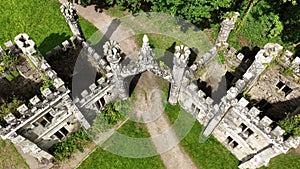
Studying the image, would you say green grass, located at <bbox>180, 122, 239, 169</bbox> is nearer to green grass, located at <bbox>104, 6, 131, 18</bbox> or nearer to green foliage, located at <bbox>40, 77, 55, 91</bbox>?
green foliage, located at <bbox>40, 77, 55, 91</bbox>

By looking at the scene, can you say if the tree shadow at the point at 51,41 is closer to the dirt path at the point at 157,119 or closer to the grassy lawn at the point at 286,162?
the dirt path at the point at 157,119

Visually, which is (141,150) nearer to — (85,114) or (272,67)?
(85,114)

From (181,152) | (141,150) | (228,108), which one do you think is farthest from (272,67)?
(141,150)

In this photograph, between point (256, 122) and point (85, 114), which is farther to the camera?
point (85, 114)

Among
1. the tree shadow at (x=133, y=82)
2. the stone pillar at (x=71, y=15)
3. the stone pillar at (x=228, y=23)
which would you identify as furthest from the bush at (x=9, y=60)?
the stone pillar at (x=228, y=23)

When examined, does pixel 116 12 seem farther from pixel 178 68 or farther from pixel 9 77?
pixel 178 68

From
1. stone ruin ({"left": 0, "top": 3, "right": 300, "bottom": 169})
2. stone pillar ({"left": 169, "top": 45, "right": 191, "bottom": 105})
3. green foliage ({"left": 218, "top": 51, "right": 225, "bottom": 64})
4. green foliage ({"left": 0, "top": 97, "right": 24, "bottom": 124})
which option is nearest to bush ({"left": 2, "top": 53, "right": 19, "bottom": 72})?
stone ruin ({"left": 0, "top": 3, "right": 300, "bottom": 169})
